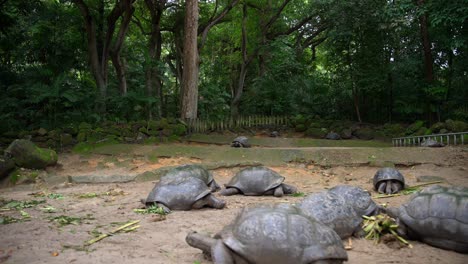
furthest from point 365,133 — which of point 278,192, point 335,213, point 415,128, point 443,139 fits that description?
point 335,213

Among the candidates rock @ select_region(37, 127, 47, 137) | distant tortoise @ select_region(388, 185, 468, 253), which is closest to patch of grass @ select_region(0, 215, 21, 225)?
distant tortoise @ select_region(388, 185, 468, 253)

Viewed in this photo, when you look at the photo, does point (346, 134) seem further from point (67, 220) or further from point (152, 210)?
point (67, 220)

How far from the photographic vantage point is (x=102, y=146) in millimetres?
11242

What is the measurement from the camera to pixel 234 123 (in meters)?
15.7

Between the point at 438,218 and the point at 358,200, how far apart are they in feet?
3.16

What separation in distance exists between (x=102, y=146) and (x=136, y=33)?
38.8 ft

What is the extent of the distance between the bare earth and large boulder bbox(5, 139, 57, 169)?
2.49ft

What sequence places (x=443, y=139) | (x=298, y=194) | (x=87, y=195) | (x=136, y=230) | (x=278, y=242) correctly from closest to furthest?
(x=278, y=242), (x=136, y=230), (x=298, y=194), (x=87, y=195), (x=443, y=139)

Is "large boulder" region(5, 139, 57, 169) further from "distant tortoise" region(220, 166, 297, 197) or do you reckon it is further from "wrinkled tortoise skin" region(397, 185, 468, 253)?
"wrinkled tortoise skin" region(397, 185, 468, 253)

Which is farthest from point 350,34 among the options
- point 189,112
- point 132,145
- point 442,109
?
point 132,145

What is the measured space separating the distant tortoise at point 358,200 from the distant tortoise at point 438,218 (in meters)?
0.44

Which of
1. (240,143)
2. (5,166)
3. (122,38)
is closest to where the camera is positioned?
Answer: (5,166)

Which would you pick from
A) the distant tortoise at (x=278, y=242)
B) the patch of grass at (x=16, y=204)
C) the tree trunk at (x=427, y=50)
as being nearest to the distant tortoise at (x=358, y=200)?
the distant tortoise at (x=278, y=242)

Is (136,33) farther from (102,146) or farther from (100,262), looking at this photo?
(100,262)
